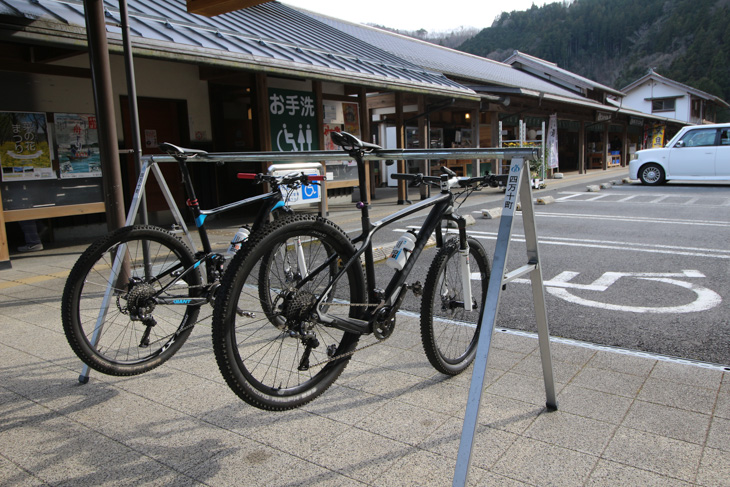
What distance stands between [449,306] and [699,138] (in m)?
15.2

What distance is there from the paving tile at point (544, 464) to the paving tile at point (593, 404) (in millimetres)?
384

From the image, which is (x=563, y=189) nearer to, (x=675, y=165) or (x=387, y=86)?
(x=675, y=165)

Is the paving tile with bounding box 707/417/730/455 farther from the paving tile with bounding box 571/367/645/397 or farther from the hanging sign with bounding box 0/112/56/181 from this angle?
the hanging sign with bounding box 0/112/56/181

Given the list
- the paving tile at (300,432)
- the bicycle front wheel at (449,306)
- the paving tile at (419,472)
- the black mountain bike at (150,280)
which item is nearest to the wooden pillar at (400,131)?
the bicycle front wheel at (449,306)

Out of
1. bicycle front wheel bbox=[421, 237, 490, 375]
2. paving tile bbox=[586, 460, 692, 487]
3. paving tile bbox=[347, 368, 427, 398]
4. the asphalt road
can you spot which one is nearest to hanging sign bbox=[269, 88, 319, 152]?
the asphalt road

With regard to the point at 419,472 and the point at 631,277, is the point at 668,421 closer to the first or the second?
the point at 419,472

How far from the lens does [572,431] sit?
2.42m

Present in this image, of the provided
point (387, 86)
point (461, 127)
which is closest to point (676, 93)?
point (461, 127)

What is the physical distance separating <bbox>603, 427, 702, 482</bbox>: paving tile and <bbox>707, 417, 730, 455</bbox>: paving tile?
3.3 inches

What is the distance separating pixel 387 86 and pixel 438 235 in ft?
25.9

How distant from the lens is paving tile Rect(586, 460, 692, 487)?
202 centimetres

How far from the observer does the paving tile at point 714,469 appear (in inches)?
79.2

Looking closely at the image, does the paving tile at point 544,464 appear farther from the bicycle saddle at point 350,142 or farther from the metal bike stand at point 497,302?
the bicycle saddle at point 350,142

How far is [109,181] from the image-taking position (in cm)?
440
